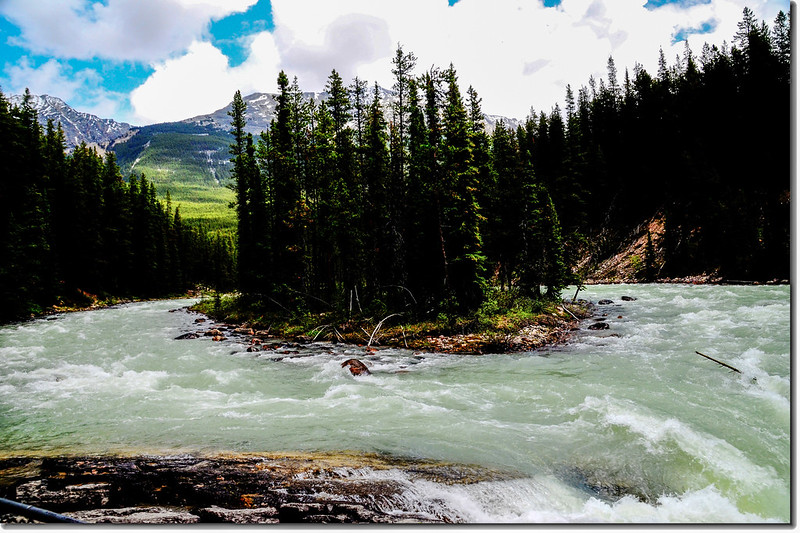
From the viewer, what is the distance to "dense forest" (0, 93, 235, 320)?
2206cm

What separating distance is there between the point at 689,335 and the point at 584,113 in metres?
57.5

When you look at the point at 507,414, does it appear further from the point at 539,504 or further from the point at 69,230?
the point at 69,230

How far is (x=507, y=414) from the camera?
6895mm

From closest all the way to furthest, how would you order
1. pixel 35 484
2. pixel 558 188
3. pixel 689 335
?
pixel 35 484
pixel 689 335
pixel 558 188

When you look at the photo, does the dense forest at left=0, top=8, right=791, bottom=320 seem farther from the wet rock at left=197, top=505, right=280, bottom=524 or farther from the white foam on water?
the wet rock at left=197, top=505, right=280, bottom=524

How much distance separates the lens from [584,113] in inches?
2325

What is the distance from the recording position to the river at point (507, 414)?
13.6ft

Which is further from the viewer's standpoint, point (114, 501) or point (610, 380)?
point (610, 380)

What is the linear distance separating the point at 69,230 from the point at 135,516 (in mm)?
43375

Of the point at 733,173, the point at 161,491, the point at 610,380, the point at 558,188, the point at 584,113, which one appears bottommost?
the point at 610,380

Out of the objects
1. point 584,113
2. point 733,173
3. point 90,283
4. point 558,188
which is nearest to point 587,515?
point 733,173

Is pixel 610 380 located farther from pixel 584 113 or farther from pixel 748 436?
pixel 584 113

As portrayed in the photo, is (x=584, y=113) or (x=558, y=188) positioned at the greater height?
(x=584, y=113)

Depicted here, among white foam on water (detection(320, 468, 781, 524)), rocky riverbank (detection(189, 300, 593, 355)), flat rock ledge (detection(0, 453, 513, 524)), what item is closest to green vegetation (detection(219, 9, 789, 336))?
rocky riverbank (detection(189, 300, 593, 355))
